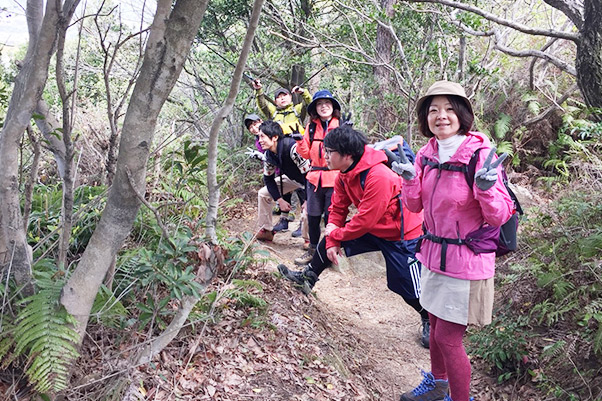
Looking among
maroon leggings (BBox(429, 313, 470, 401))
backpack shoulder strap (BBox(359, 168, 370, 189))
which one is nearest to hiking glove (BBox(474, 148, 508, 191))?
maroon leggings (BBox(429, 313, 470, 401))

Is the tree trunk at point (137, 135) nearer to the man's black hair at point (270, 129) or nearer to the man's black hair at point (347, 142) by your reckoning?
the man's black hair at point (347, 142)

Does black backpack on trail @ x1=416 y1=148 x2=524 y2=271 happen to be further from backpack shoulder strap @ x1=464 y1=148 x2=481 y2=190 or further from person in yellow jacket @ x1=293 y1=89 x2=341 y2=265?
person in yellow jacket @ x1=293 y1=89 x2=341 y2=265

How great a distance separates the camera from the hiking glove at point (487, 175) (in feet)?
8.38

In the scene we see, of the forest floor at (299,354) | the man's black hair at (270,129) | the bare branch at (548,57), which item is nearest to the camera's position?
the forest floor at (299,354)

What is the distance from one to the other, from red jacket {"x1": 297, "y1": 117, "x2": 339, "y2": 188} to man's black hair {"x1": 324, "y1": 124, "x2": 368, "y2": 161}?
5.76 feet

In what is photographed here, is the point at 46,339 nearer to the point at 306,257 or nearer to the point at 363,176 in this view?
the point at 363,176

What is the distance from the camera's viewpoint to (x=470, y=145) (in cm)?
283

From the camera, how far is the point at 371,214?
3.91 metres

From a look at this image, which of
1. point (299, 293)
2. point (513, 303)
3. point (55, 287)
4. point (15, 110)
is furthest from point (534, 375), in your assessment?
point (15, 110)

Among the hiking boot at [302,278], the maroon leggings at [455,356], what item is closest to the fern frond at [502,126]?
the hiking boot at [302,278]

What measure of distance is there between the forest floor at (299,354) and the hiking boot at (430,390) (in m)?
0.38

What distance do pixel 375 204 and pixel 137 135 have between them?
2.25 m

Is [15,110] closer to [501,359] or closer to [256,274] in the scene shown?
[256,274]

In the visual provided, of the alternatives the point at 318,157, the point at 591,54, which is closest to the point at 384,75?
the point at 318,157
